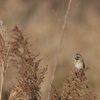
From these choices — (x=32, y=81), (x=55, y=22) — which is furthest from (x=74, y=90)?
(x=55, y=22)

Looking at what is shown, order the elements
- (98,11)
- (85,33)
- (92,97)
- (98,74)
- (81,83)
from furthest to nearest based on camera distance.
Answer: (98,11) < (85,33) < (98,74) < (81,83) < (92,97)

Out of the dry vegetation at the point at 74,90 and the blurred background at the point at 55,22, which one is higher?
the blurred background at the point at 55,22

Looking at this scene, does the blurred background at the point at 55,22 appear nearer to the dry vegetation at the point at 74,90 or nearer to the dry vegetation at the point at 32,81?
the dry vegetation at the point at 32,81

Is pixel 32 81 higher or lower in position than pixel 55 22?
lower

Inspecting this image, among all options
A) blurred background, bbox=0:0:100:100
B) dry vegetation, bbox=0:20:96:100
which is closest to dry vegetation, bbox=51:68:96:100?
dry vegetation, bbox=0:20:96:100

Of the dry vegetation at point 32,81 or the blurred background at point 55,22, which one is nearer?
the dry vegetation at point 32,81

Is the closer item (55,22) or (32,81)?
(32,81)

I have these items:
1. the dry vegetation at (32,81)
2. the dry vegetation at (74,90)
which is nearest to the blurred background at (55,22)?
the dry vegetation at (32,81)

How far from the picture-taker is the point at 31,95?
2330mm

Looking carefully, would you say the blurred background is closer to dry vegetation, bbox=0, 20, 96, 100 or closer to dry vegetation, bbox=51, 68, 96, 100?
dry vegetation, bbox=0, 20, 96, 100

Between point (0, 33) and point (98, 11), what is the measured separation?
1072 centimetres

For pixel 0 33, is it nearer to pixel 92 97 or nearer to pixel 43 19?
pixel 92 97

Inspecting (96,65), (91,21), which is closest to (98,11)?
(91,21)

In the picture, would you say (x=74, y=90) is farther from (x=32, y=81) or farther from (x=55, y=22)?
(x=55, y=22)
